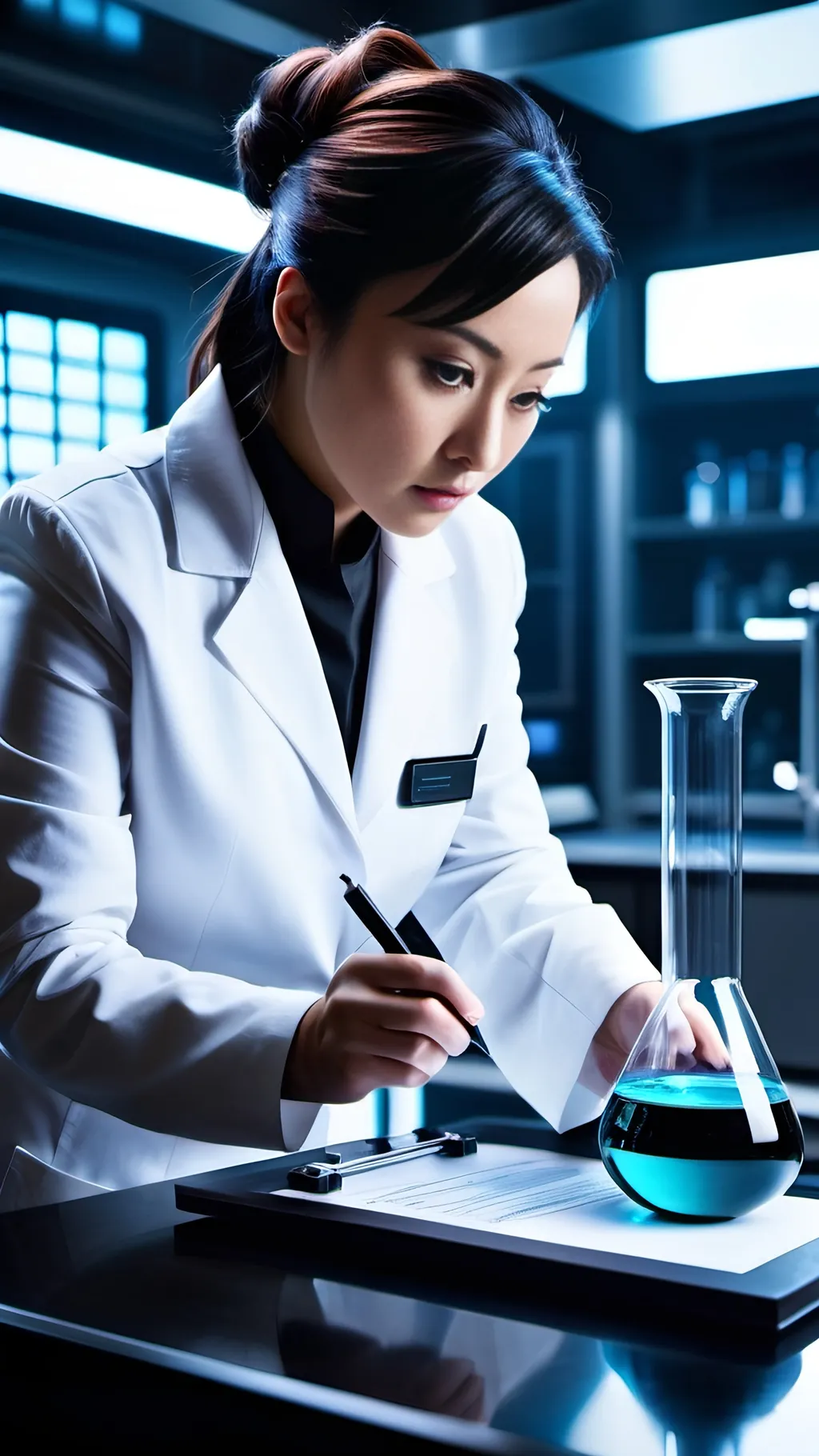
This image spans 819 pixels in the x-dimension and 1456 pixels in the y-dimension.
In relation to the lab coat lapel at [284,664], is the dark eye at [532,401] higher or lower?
higher

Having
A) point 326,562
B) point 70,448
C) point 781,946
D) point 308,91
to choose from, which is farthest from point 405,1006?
point 70,448

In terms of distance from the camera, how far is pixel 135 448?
54.5 inches

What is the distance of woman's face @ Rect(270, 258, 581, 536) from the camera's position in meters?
1.17

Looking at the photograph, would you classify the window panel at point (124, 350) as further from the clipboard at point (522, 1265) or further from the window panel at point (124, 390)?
the clipboard at point (522, 1265)

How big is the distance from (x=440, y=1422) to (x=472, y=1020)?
357 mm

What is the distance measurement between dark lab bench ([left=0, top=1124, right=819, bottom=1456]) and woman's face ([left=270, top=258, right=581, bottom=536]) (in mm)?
640

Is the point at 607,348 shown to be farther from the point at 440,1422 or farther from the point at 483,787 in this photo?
the point at 440,1422

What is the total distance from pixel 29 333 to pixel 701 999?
128 inches

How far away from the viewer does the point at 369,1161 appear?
104cm

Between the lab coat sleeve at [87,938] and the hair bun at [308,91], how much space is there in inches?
16.7

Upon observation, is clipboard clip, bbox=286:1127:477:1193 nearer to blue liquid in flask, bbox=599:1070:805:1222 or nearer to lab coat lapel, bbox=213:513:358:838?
blue liquid in flask, bbox=599:1070:805:1222

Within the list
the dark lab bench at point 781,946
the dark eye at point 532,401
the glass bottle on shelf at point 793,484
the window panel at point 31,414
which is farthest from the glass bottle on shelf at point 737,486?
the dark eye at point 532,401

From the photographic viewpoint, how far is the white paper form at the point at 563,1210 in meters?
0.84

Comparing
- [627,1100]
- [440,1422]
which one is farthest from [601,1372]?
[627,1100]
